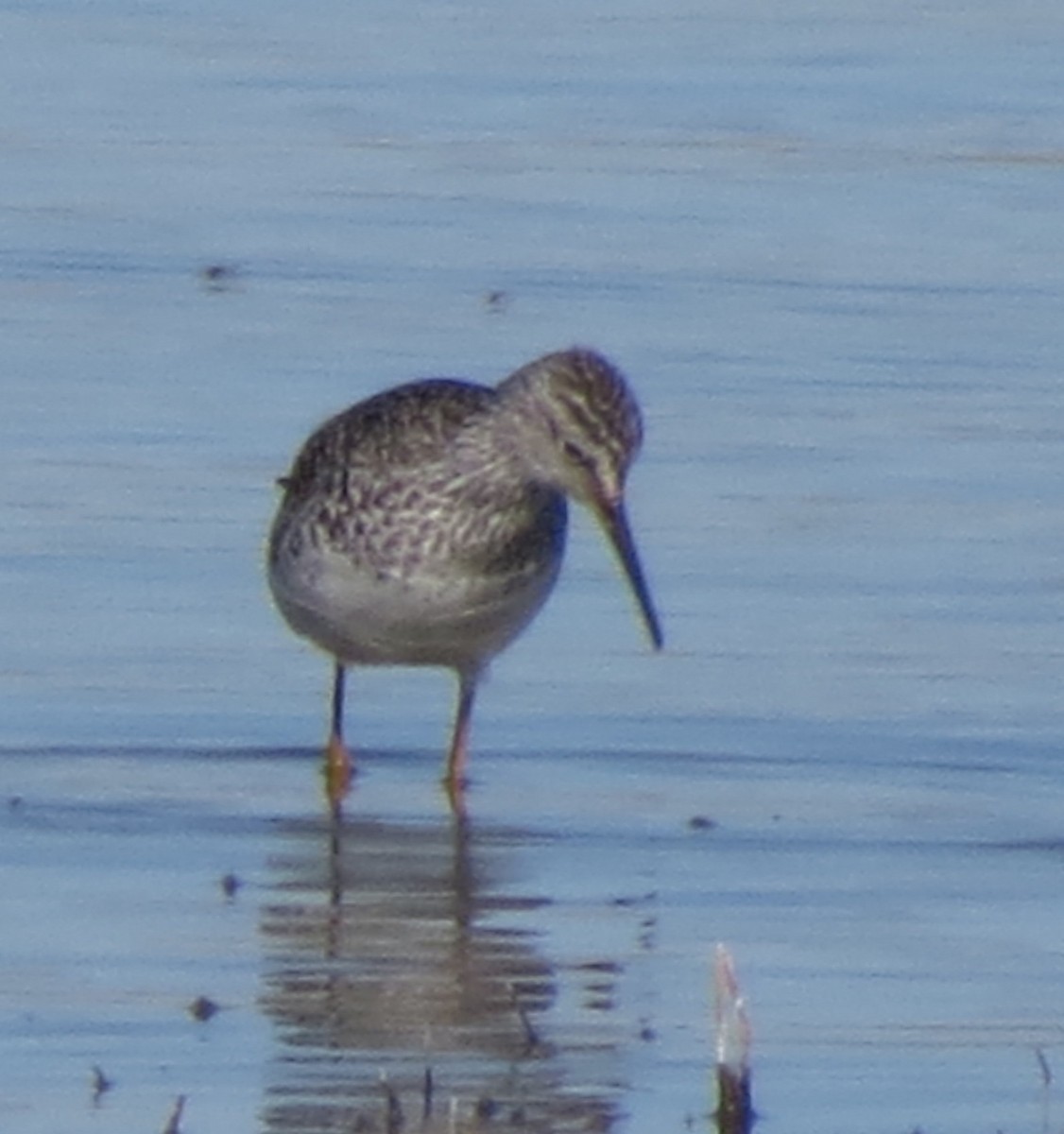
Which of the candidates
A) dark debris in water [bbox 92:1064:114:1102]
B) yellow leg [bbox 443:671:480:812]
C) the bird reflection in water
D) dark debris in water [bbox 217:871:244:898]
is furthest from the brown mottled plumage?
dark debris in water [bbox 92:1064:114:1102]

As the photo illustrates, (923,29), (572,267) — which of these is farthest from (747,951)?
(923,29)

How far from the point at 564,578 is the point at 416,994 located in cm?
355

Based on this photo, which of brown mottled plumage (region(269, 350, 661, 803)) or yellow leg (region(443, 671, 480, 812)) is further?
brown mottled plumage (region(269, 350, 661, 803))

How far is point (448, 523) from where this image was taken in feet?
35.6

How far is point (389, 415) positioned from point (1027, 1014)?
3096 mm

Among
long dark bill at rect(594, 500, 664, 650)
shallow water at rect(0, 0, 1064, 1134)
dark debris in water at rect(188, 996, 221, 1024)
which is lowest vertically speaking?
shallow water at rect(0, 0, 1064, 1134)

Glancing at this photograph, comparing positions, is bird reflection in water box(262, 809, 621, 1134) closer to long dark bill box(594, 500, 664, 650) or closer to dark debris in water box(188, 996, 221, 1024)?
dark debris in water box(188, 996, 221, 1024)

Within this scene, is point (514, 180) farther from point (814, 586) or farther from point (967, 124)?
point (814, 586)

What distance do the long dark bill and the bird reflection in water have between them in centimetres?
63

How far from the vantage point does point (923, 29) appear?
1920 centimetres

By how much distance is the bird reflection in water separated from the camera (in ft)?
25.5

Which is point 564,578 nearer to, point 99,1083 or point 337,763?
point 337,763

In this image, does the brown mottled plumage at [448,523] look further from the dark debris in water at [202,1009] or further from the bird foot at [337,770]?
the dark debris in water at [202,1009]

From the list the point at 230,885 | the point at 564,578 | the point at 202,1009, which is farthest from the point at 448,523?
the point at 202,1009
